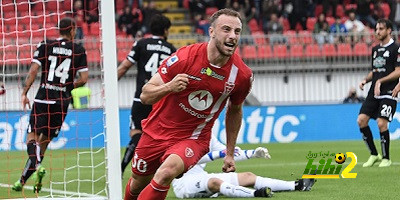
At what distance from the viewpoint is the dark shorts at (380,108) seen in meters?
12.7

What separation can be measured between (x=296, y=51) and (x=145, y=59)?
1333cm

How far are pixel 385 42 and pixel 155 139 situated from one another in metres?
6.37

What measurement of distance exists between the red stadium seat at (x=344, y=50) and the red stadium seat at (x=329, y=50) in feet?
0.46

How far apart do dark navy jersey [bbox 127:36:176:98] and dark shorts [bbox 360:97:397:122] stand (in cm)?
322

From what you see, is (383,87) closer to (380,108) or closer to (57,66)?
(380,108)

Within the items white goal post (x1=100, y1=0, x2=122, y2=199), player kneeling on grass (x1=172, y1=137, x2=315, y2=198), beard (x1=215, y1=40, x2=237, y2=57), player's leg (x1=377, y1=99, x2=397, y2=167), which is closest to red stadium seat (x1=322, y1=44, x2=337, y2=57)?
player's leg (x1=377, y1=99, x2=397, y2=167)

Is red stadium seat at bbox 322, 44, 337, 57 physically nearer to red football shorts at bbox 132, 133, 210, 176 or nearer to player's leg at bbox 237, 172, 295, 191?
player's leg at bbox 237, 172, 295, 191

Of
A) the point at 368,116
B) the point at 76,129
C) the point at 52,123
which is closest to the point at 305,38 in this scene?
the point at 76,129

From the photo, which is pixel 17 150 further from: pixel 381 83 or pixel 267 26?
pixel 267 26

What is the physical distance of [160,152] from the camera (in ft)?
23.5

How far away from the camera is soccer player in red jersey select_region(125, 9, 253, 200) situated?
268 inches

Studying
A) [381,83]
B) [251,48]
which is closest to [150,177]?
[381,83]

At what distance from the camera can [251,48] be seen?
2402 centimetres

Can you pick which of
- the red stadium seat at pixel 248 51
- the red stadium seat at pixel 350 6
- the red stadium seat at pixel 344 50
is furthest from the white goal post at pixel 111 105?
the red stadium seat at pixel 350 6
